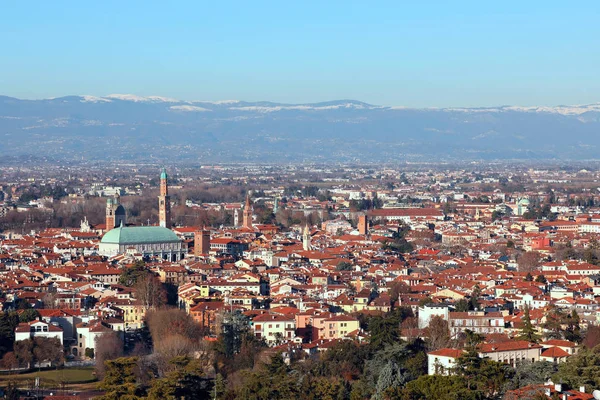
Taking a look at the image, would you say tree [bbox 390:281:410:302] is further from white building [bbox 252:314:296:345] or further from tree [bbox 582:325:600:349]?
tree [bbox 582:325:600:349]

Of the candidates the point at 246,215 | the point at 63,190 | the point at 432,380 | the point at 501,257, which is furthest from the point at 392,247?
the point at 63,190

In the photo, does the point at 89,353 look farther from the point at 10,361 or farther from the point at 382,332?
the point at 382,332

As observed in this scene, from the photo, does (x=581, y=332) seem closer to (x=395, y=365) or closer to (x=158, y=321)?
(x=395, y=365)

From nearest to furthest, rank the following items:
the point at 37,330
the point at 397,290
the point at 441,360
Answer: the point at 441,360 → the point at 37,330 → the point at 397,290

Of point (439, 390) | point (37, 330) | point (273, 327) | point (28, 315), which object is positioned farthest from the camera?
point (28, 315)

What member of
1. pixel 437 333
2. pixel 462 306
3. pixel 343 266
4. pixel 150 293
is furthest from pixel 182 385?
pixel 343 266

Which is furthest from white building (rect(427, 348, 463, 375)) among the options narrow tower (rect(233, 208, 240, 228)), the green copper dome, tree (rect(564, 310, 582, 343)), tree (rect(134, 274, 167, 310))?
narrow tower (rect(233, 208, 240, 228))
